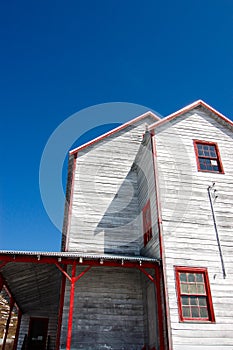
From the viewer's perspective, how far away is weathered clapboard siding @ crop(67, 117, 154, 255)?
43.2 ft

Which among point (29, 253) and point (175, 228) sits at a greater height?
point (175, 228)

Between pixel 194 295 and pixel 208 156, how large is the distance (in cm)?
619

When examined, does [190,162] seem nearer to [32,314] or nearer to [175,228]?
[175,228]

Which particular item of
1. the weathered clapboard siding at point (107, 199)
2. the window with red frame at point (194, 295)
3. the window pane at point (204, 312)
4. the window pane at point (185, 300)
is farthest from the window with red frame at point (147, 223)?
the window pane at point (204, 312)

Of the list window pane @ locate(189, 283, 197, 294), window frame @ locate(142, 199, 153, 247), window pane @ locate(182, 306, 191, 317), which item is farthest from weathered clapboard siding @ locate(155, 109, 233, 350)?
window frame @ locate(142, 199, 153, 247)

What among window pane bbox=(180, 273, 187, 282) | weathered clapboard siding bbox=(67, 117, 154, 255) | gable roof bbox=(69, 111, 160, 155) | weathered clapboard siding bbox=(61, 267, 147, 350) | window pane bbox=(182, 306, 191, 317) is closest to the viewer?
window pane bbox=(182, 306, 191, 317)

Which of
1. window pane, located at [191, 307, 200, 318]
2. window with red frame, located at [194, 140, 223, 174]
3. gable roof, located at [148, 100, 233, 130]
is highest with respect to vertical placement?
gable roof, located at [148, 100, 233, 130]

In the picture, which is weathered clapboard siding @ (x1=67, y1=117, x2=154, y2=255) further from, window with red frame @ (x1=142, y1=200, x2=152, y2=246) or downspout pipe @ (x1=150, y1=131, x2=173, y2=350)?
downspout pipe @ (x1=150, y1=131, x2=173, y2=350)

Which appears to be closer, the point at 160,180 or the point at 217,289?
→ the point at 217,289

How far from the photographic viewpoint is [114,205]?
46.8ft

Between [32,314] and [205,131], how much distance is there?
565 inches

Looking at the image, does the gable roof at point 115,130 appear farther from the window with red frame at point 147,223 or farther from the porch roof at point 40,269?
the porch roof at point 40,269

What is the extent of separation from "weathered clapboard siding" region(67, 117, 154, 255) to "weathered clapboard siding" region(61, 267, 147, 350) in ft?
4.43

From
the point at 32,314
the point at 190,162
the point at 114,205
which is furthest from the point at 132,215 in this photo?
the point at 32,314
